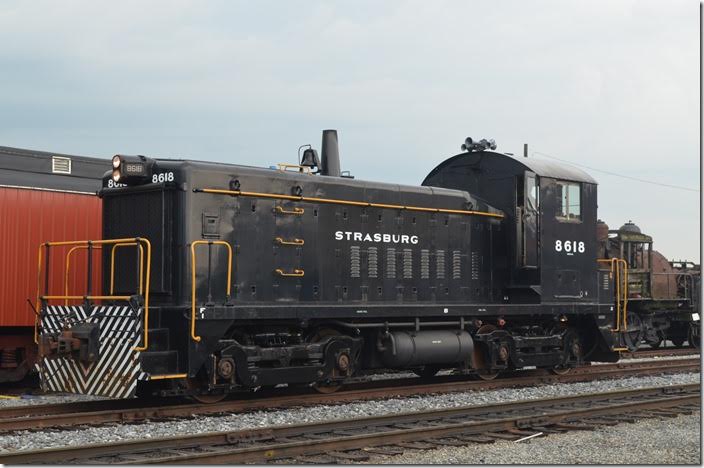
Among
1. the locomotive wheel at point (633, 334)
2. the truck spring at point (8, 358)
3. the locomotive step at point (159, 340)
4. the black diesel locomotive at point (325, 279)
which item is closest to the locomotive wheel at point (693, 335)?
the locomotive wheel at point (633, 334)

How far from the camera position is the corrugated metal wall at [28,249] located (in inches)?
582

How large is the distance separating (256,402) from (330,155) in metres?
5.01

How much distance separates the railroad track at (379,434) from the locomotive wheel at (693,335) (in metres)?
15.4

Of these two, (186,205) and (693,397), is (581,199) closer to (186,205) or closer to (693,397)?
(693,397)

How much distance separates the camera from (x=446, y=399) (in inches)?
518

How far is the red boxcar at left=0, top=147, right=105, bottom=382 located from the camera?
1484 centimetres

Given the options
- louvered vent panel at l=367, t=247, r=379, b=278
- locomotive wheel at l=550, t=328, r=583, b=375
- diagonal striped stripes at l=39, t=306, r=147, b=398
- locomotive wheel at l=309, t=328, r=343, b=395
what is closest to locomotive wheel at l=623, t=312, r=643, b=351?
locomotive wheel at l=550, t=328, r=583, b=375

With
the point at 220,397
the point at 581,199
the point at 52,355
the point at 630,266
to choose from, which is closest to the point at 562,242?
the point at 581,199

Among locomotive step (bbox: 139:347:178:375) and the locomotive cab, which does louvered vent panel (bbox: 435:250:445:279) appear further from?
locomotive step (bbox: 139:347:178:375)

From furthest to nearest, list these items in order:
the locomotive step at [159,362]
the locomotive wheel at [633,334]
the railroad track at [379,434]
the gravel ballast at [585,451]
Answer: the locomotive wheel at [633,334], the locomotive step at [159,362], the gravel ballast at [585,451], the railroad track at [379,434]

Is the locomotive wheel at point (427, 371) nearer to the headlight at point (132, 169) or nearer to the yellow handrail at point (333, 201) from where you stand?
the yellow handrail at point (333, 201)

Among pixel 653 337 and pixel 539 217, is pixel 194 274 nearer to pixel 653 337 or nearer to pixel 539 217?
pixel 539 217

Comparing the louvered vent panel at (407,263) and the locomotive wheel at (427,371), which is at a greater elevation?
the louvered vent panel at (407,263)

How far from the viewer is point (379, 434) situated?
9.34 metres
